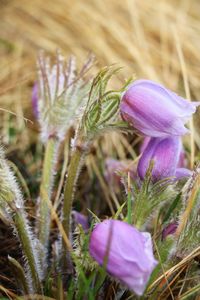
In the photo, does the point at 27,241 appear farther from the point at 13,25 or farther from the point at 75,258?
the point at 13,25

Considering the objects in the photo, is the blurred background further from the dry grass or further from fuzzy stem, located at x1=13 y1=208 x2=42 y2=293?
fuzzy stem, located at x1=13 y1=208 x2=42 y2=293

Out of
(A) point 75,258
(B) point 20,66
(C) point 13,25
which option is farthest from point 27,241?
(C) point 13,25

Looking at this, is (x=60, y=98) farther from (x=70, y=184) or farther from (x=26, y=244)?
(x=26, y=244)

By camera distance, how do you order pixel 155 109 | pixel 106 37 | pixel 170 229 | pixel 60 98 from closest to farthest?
1. pixel 155 109
2. pixel 170 229
3. pixel 60 98
4. pixel 106 37

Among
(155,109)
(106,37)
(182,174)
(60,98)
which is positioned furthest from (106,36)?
(155,109)

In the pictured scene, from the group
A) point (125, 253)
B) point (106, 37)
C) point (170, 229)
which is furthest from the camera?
point (106, 37)

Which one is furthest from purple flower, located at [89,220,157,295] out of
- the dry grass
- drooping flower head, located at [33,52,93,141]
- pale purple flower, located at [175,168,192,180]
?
the dry grass
